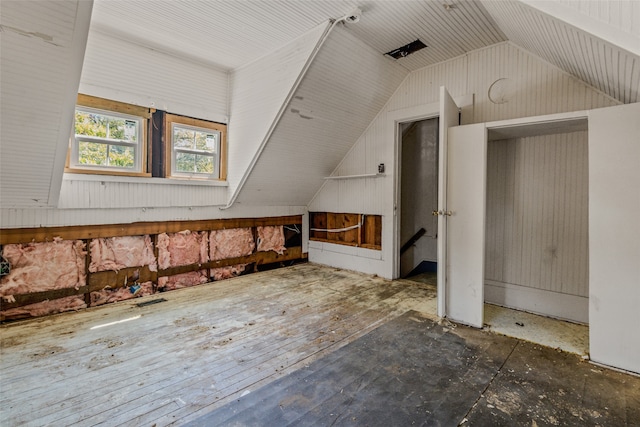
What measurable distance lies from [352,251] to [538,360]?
10.2ft

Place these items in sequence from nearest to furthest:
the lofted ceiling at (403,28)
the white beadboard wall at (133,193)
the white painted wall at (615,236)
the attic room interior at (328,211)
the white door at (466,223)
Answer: the lofted ceiling at (403,28) < the attic room interior at (328,211) < the white painted wall at (615,236) < the white door at (466,223) < the white beadboard wall at (133,193)

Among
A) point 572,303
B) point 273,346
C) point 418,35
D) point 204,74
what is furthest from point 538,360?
point 204,74

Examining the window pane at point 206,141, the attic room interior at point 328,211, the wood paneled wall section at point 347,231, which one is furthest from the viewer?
the wood paneled wall section at point 347,231

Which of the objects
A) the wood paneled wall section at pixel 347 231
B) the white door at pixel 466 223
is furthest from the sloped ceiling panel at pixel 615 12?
the wood paneled wall section at pixel 347 231

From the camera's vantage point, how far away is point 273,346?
2615 mm

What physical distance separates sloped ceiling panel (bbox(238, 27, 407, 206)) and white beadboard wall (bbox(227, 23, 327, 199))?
0.47ft

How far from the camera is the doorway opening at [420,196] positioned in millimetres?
5352

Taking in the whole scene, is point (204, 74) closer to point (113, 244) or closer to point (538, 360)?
point (113, 244)

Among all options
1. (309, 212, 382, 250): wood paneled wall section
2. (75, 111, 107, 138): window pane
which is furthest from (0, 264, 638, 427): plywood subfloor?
(75, 111, 107, 138): window pane

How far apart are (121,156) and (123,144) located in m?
0.15

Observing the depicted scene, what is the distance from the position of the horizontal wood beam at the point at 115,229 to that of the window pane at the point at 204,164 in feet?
2.52

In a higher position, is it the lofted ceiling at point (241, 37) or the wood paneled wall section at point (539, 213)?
the lofted ceiling at point (241, 37)

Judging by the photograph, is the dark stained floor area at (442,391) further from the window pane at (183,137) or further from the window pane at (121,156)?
the window pane at (183,137)

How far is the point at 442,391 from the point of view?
6.64ft
